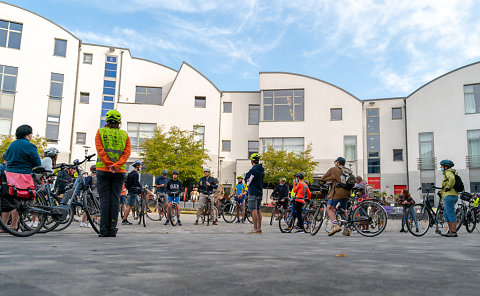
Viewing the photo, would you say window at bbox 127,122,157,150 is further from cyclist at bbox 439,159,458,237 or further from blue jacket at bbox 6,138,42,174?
blue jacket at bbox 6,138,42,174

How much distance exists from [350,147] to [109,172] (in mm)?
35759

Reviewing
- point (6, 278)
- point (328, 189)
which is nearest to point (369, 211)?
point (328, 189)

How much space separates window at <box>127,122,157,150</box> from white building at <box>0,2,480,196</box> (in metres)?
0.14

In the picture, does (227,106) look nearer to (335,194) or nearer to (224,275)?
(335,194)

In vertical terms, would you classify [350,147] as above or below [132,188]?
above

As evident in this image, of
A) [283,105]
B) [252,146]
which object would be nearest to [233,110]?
[252,146]

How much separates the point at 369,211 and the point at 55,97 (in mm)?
37182

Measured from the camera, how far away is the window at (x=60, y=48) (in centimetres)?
4013

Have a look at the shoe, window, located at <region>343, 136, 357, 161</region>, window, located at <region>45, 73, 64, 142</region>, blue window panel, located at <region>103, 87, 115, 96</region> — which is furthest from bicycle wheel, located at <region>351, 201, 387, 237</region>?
blue window panel, located at <region>103, 87, 115, 96</region>

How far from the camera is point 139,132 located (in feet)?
136

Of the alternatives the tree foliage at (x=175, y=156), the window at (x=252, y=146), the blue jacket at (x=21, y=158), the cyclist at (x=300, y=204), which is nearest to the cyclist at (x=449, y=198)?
the cyclist at (x=300, y=204)

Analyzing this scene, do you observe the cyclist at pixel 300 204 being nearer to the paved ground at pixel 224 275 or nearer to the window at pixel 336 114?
the paved ground at pixel 224 275

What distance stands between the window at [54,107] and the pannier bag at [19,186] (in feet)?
118

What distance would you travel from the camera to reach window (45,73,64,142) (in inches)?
1549
